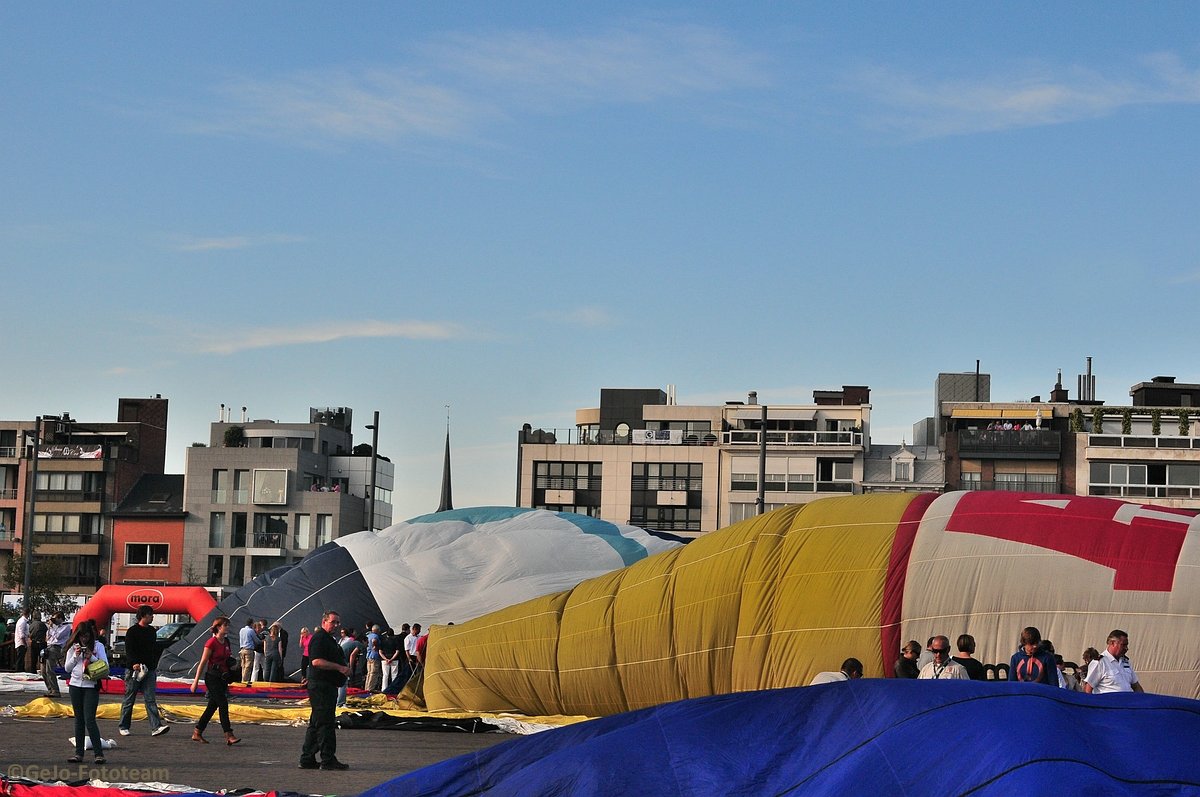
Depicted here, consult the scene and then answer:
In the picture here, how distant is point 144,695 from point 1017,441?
6545 cm

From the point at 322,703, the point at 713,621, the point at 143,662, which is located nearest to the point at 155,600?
the point at 143,662

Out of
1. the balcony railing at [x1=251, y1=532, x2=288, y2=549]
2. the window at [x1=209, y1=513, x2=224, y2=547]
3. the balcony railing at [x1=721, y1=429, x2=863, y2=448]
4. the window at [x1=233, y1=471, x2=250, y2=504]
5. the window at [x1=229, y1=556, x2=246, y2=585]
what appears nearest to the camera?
the balcony railing at [x1=721, y1=429, x2=863, y2=448]

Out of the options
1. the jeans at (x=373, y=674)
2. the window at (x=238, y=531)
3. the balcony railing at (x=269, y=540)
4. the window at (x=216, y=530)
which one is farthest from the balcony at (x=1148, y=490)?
the jeans at (x=373, y=674)

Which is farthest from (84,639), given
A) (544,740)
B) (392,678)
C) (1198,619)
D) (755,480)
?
(755,480)

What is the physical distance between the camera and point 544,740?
1251 cm

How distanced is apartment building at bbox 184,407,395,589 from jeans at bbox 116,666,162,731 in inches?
2601

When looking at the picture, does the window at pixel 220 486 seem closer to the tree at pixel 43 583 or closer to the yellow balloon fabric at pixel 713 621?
the tree at pixel 43 583

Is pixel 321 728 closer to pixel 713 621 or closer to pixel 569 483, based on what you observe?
pixel 713 621

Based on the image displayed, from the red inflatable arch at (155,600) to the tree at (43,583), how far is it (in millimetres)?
36109

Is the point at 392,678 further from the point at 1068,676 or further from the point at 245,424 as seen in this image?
the point at 245,424

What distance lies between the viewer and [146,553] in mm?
88688

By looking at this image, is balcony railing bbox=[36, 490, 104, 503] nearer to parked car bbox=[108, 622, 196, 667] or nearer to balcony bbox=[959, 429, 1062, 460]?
parked car bbox=[108, 622, 196, 667]

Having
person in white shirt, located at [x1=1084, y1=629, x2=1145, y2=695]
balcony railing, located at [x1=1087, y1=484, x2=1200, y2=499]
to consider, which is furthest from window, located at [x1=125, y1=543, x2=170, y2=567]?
person in white shirt, located at [x1=1084, y1=629, x2=1145, y2=695]

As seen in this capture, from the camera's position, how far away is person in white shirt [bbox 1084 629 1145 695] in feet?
54.8
